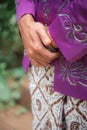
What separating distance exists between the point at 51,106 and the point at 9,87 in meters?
1.70

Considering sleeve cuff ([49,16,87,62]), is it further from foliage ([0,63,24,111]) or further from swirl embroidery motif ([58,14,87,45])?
foliage ([0,63,24,111])

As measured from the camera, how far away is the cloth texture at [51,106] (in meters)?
1.30

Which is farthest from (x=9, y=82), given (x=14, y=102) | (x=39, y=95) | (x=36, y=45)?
(x=36, y=45)

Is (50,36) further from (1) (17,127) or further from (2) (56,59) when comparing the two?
(1) (17,127)

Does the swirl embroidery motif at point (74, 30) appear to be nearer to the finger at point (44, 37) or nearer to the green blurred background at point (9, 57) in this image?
the finger at point (44, 37)

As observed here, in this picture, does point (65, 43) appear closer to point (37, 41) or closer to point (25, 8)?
point (37, 41)

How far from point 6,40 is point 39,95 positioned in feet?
6.19

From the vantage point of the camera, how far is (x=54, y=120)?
4.46 ft

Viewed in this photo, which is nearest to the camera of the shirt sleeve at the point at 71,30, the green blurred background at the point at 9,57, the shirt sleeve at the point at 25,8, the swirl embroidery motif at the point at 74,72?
the shirt sleeve at the point at 71,30

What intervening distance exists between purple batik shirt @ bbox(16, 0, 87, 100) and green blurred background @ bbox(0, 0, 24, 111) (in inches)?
53.2

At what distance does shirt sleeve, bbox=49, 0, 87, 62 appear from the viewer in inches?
44.6

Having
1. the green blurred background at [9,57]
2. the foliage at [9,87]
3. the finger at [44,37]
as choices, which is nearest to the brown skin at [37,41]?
the finger at [44,37]

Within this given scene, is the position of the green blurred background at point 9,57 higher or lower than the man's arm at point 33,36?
lower

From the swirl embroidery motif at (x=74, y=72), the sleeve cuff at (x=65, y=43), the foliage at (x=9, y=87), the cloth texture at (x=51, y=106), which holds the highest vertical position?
the sleeve cuff at (x=65, y=43)
